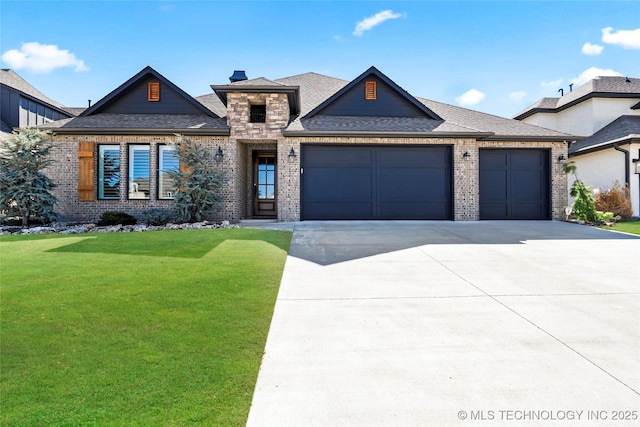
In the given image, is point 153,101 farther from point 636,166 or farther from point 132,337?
point 636,166

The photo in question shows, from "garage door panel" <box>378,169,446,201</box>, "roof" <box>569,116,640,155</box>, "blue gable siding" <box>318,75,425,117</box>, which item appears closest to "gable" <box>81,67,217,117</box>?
"blue gable siding" <box>318,75,425,117</box>

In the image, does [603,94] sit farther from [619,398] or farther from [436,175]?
[619,398]

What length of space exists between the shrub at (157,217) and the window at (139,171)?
88 cm

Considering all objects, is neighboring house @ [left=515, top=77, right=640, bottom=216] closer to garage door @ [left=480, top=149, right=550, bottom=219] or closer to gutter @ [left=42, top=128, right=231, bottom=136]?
garage door @ [left=480, top=149, right=550, bottom=219]

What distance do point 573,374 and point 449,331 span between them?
94 centimetres

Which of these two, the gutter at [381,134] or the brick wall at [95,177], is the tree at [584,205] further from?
the brick wall at [95,177]

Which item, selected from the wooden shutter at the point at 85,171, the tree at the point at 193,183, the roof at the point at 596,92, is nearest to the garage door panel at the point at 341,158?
the tree at the point at 193,183

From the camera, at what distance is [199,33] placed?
43.7 feet

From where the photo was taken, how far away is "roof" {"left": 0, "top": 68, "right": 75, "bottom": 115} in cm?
2022

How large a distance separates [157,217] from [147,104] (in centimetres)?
457

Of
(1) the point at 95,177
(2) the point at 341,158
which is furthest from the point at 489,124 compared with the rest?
(1) the point at 95,177

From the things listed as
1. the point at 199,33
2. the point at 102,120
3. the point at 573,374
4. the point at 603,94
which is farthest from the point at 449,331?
the point at 603,94

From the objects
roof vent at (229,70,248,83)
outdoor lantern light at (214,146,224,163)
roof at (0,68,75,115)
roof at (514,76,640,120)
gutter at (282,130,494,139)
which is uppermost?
roof at (0,68,75,115)

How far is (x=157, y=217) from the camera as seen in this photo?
11.2 meters
